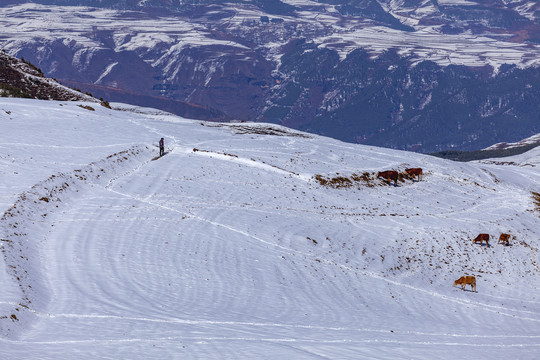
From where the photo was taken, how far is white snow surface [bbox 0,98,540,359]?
2933cm

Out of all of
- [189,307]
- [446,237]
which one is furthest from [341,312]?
[446,237]

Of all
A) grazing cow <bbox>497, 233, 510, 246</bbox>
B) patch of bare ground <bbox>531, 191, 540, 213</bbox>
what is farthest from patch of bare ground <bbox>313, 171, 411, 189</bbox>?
grazing cow <bbox>497, 233, 510, 246</bbox>

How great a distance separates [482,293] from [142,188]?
29.0 m

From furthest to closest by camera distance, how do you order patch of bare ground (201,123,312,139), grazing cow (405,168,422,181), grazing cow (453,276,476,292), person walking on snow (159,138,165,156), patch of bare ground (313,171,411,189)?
patch of bare ground (201,123,312,139) < grazing cow (405,168,422,181) < patch of bare ground (313,171,411,189) < person walking on snow (159,138,165,156) < grazing cow (453,276,476,292)

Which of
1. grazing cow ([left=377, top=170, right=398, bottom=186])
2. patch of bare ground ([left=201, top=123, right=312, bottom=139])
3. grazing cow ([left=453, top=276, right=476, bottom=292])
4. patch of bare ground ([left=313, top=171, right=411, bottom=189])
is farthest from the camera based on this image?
patch of bare ground ([left=201, top=123, right=312, bottom=139])

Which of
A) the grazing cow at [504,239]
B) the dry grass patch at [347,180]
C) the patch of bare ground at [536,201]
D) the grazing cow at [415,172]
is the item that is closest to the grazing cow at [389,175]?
the dry grass patch at [347,180]

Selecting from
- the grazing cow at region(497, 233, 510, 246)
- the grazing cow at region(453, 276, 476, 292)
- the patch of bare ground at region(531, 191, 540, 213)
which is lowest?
the patch of bare ground at region(531, 191, 540, 213)

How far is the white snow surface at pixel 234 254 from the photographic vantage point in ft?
96.2

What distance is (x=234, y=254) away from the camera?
4344cm

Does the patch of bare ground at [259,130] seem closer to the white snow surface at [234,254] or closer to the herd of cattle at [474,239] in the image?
the white snow surface at [234,254]

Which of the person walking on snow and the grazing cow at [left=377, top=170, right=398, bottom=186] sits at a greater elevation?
the person walking on snow

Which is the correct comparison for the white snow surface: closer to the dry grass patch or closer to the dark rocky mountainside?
the dry grass patch

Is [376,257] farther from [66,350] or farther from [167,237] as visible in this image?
[66,350]

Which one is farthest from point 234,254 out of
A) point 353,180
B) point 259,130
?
point 259,130
